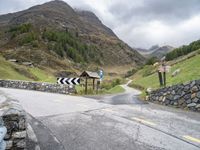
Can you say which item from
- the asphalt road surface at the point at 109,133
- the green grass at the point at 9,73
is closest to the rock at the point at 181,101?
the asphalt road surface at the point at 109,133

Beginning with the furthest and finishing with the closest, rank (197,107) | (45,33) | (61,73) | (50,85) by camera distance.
Answer: (45,33) < (61,73) < (50,85) < (197,107)

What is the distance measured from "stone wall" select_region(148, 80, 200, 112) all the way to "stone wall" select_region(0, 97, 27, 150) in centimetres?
1032

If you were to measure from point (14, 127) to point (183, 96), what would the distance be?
11754 millimetres

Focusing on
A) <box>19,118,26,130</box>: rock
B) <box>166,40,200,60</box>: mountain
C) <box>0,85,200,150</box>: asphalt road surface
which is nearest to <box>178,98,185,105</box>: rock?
<box>0,85,200,150</box>: asphalt road surface

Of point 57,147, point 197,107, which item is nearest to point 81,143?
point 57,147

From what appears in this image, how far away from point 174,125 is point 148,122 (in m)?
0.81

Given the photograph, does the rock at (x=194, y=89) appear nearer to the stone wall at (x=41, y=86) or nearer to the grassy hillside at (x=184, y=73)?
the grassy hillside at (x=184, y=73)

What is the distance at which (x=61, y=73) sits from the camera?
324 ft

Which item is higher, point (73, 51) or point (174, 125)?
point (73, 51)

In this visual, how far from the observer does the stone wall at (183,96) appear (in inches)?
568

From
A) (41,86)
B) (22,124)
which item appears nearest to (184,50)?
(41,86)

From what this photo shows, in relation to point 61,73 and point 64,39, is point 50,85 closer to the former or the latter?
point 61,73

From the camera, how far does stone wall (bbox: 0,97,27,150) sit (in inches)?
205

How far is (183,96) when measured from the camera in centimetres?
1564
